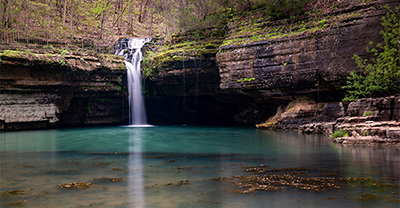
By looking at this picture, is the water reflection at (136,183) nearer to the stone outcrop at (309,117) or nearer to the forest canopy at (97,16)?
the stone outcrop at (309,117)

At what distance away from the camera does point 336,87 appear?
16641 millimetres

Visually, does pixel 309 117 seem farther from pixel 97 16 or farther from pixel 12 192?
pixel 97 16

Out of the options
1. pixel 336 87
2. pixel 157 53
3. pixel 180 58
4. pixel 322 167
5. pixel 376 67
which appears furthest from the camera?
pixel 157 53

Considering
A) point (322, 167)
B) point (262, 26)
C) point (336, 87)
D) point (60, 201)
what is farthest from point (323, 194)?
point (262, 26)

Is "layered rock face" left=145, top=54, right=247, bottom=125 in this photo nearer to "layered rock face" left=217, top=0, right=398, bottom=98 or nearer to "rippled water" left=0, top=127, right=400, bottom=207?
"layered rock face" left=217, top=0, right=398, bottom=98

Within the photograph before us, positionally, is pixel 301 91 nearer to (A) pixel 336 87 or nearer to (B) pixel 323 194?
(A) pixel 336 87

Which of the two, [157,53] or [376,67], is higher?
[157,53]

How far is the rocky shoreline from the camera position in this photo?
10.1m

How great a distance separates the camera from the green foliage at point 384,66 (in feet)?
45.8

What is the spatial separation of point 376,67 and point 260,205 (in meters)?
13.7

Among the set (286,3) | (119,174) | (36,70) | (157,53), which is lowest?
(119,174)

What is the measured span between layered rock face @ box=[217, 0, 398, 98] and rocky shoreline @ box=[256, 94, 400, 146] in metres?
1.63

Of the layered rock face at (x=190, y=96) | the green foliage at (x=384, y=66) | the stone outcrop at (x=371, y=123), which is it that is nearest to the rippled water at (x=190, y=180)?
the stone outcrop at (x=371, y=123)

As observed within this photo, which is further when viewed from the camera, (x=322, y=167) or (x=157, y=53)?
(x=157, y=53)
